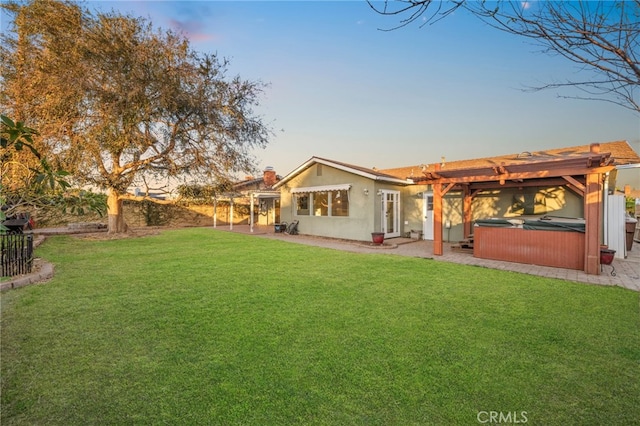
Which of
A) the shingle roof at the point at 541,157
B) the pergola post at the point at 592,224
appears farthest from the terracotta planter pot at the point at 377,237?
the pergola post at the point at 592,224

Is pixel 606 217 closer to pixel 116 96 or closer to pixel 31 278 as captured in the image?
pixel 31 278

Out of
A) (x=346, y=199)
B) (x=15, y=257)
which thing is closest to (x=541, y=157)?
(x=346, y=199)

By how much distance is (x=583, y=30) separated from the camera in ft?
5.27

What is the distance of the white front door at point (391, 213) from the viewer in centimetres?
1474

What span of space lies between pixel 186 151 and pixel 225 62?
520 cm

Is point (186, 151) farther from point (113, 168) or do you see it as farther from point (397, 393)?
point (397, 393)

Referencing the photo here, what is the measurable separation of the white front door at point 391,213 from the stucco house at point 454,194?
0.05 m

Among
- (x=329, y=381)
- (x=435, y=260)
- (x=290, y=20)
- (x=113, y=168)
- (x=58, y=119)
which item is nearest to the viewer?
(x=329, y=381)

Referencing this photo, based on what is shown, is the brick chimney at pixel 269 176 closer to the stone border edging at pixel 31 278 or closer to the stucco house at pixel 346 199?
the stucco house at pixel 346 199

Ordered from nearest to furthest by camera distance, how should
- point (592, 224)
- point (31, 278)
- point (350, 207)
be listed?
point (31, 278) → point (592, 224) → point (350, 207)

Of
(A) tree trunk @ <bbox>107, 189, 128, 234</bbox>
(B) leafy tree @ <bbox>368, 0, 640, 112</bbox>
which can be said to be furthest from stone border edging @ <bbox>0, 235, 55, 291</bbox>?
(A) tree trunk @ <bbox>107, 189, 128, 234</bbox>

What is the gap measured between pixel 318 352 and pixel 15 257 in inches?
308

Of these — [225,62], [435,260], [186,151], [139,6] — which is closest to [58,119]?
[186,151]

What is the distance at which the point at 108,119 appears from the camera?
485 inches
